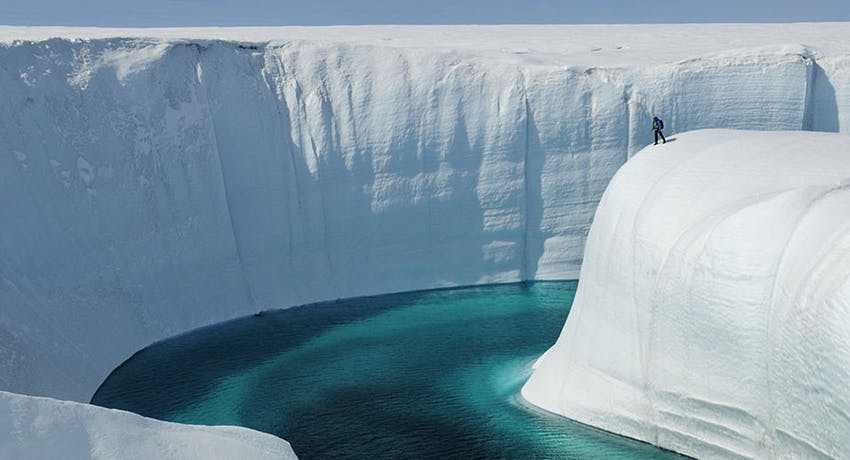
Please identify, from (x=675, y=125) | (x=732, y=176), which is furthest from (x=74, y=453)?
(x=675, y=125)

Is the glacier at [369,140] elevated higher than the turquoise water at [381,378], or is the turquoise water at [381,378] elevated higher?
the glacier at [369,140]

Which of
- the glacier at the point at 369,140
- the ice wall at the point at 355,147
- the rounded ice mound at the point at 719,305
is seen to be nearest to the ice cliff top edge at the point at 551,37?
the glacier at the point at 369,140

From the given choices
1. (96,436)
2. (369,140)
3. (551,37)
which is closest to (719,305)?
(96,436)

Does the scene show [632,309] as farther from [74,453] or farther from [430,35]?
[430,35]

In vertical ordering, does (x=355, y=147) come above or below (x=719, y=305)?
below

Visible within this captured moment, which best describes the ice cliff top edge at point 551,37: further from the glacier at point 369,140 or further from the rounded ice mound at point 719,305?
the rounded ice mound at point 719,305

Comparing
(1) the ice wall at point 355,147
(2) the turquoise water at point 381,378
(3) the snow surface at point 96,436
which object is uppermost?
(3) the snow surface at point 96,436

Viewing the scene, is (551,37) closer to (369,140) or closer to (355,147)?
(369,140)
